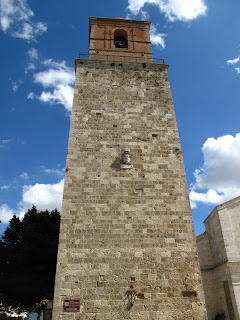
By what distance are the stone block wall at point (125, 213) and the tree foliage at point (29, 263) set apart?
765 cm

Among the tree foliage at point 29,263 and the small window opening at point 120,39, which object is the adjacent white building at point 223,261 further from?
the small window opening at point 120,39

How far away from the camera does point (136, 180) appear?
745 centimetres

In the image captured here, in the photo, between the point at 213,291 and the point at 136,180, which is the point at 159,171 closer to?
the point at 136,180

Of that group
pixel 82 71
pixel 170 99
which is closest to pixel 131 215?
pixel 170 99

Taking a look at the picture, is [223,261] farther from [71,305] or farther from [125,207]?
[71,305]

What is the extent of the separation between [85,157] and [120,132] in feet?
5.03

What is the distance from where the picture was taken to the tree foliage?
12547 millimetres

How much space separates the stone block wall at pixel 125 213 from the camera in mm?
5883

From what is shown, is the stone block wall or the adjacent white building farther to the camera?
the adjacent white building

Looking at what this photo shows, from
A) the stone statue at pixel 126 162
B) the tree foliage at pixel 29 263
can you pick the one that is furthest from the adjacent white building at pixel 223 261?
the tree foliage at pixel 29 263

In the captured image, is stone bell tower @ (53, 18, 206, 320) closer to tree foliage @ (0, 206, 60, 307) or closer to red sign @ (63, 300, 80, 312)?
red sign @ (63, 300, 80, 312)

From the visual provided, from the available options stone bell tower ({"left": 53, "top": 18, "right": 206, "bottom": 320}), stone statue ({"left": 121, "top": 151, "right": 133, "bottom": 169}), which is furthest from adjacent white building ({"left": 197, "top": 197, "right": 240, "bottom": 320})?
stone statue ({"left": 121, "top": 151, "right": 133, "bottom": 169})

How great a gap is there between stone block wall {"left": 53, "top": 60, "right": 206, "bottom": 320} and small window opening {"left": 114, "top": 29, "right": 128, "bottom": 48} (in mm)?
3042

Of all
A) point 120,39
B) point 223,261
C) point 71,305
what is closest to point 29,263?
point 71,305
